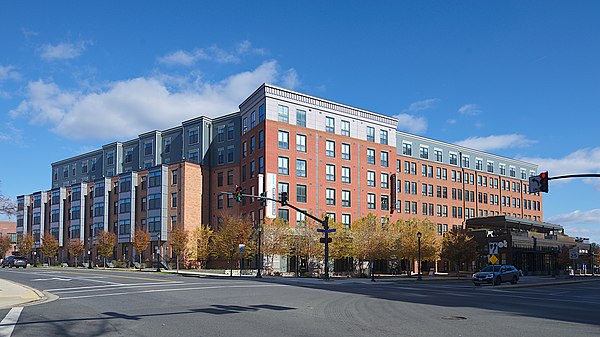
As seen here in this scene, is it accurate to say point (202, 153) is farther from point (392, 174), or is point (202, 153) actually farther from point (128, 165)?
point (392, 174)

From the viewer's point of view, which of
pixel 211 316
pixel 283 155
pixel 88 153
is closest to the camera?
pixel 211 316

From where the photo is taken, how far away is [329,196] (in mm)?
71312

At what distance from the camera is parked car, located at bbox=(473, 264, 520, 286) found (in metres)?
42.5

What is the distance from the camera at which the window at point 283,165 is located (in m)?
67.4

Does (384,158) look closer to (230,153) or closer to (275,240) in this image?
(230,153)

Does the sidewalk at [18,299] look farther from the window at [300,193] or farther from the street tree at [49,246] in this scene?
the street tree at [49,246]

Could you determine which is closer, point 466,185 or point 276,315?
point 276,315

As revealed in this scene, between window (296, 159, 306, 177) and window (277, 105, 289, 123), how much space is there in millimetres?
5131

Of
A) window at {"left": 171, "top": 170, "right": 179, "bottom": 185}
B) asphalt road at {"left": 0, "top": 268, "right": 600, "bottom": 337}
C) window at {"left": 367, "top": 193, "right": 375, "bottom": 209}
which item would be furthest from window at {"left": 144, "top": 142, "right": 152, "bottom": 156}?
asphalt road at {"left": 0, "top": 268, "right": 600, "bottom": 337}

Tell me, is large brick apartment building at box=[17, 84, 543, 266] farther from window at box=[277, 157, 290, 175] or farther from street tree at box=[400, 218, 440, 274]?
street tree at box=[400, 218, 440, 274]

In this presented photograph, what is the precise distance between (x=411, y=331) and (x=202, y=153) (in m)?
68.2

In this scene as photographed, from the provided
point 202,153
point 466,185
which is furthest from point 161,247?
point 466,185

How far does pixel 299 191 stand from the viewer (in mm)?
68438

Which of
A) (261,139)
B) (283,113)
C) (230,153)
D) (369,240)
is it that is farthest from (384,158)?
(369,240)
